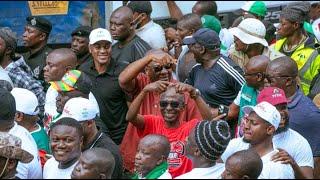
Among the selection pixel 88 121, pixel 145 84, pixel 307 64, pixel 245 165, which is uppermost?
pixel 245 165

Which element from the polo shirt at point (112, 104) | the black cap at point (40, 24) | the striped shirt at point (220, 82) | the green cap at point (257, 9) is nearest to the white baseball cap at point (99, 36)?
the polo shirt at point (112, 104)

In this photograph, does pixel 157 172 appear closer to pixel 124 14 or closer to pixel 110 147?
pixel 110 147

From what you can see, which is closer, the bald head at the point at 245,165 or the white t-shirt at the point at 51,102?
the bald head at the point at 245,165

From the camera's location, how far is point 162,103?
23.2ft

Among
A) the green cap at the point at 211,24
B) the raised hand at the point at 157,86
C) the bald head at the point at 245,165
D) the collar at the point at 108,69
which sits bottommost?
the collar at the point at 108,69

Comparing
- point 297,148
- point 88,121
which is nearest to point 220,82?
point 297,148

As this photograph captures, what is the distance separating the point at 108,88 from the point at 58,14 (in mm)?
3235

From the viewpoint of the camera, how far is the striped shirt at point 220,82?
26.2 ft

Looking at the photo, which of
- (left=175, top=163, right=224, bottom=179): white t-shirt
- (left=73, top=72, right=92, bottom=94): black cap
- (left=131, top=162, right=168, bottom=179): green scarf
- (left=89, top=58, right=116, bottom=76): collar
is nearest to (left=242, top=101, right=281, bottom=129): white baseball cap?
(left=175, top=163, right=224, bottom=179): white t-shirt

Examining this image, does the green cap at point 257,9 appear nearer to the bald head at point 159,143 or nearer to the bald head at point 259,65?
the bald head at point 259,65

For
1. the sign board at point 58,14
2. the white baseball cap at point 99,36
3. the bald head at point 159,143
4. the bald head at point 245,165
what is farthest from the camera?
the sign board at point 58,14

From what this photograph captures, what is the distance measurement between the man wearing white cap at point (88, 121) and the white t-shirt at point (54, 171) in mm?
283

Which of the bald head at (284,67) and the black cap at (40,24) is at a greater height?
the bald head at (284,67)

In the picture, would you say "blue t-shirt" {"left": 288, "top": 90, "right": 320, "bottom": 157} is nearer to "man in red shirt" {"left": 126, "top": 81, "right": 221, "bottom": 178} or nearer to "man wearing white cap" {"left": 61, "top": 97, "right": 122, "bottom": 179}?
"man in red shirt" {"left": 126, "top": 81, "right": 221, "bottom": 178}
